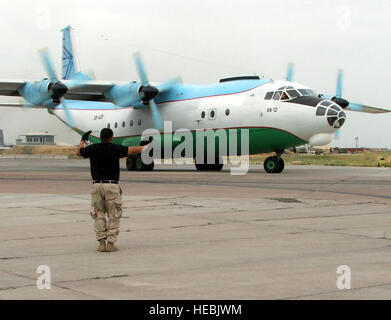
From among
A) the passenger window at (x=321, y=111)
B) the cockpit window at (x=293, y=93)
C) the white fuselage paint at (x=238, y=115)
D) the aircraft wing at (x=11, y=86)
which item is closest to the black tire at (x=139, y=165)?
the white fuselage paint at (x=238, y=115)

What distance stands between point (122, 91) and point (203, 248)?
1074 inches

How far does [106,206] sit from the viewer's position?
982cm

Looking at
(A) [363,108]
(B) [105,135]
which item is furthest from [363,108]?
(B) [105,135]

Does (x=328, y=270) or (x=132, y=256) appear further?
(x=132, y=256)

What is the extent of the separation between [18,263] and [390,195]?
1334 cm

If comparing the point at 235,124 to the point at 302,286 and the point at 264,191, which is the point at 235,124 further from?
the point at 302,286

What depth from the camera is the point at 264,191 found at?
1995 cm

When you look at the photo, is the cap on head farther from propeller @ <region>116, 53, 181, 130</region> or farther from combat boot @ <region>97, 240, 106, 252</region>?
propeller @ <region>116, 53, 181, 130</region>

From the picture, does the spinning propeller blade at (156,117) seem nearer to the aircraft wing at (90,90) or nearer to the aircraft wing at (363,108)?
the aircraft wing at (90,90)

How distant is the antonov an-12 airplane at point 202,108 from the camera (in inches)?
1165

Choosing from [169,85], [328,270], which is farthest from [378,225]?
[169,85]

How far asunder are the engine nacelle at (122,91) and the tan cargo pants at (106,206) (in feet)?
85.0

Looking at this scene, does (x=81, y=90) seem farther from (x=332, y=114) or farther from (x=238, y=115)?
(x=332, y=114)
